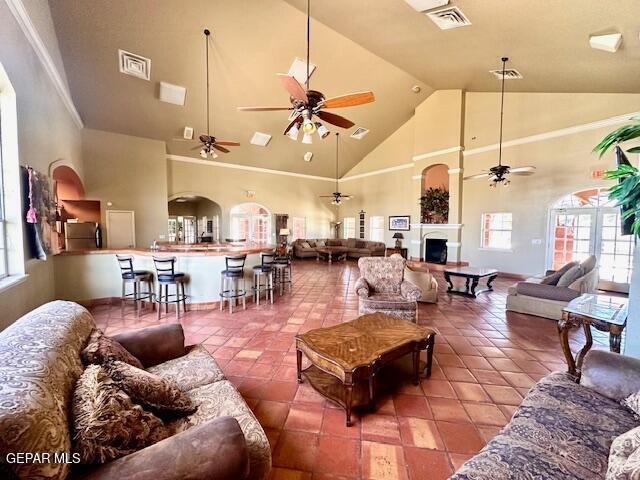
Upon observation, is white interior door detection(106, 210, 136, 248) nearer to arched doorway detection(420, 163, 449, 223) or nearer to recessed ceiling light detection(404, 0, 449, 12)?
recessed ceiling light detection(404, 0, 449, 12)

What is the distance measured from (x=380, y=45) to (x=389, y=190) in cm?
561

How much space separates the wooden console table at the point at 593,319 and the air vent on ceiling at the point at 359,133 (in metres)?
7.68

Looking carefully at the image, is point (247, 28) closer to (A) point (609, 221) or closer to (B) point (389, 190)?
(B) point (389, 190)

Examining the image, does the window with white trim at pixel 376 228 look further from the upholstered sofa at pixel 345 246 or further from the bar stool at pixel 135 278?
the bar stool at pixel 135 278

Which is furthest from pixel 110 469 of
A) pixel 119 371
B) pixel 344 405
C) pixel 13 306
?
pixel 13 306

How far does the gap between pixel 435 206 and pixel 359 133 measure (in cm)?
348

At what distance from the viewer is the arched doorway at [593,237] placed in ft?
17.8

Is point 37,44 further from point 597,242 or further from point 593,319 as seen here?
point 597,242

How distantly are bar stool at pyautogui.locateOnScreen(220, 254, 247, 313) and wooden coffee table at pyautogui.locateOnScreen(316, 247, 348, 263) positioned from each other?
18.5 feet

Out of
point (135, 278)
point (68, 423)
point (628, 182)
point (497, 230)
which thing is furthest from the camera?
point (497, 230)

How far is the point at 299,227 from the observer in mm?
11195

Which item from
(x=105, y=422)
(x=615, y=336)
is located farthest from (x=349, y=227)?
(x=105, y=422)

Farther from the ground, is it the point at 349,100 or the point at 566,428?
the point at 349,100

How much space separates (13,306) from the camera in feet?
8.64
